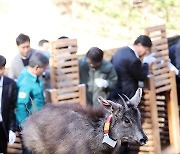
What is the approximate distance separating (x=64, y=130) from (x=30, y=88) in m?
1.19

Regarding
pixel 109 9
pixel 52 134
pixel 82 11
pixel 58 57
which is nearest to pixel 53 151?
pixel 52 134

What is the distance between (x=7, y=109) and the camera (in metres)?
8.34

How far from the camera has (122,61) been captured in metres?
9.55

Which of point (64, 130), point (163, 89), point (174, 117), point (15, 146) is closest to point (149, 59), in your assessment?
point (163, 89)

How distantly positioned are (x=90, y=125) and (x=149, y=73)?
3.29 metres

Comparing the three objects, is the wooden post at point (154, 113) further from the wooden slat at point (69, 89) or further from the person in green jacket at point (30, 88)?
the person in green jacket at point (30, 88)

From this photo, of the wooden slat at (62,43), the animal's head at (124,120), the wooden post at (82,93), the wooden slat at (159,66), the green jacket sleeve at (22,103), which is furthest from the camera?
the wooden slat at (159,66)

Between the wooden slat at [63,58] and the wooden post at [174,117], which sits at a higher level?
the wooden slat at [63,58]

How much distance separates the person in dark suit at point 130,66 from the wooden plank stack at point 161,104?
1.84ft

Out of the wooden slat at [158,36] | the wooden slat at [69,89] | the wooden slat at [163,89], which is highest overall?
the wooden slat at [158,36]

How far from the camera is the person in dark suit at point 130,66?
948 cm

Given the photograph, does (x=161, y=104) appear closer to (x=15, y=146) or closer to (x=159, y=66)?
(x=159, y=66)

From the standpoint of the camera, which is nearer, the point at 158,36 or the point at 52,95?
the point at 52,95

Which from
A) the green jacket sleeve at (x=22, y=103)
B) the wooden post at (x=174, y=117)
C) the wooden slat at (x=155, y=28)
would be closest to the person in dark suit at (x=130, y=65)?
the wooden slat at (x=155, y=28)
